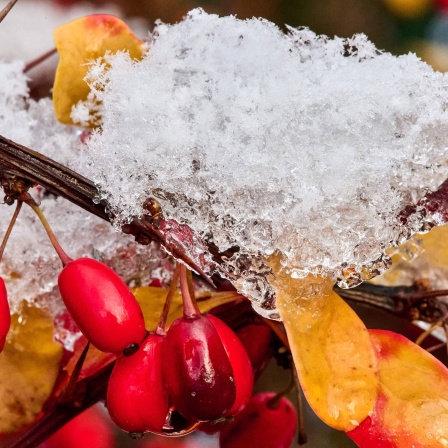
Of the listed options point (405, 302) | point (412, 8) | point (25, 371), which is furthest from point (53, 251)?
point (412, 8)

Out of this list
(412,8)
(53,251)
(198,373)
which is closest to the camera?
(198,373)

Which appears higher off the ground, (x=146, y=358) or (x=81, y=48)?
(x=81, y=48)

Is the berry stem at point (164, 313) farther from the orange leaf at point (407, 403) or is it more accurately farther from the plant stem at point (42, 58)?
the plant stem at point (42, 58)

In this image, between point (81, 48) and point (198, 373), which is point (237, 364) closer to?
point (198, 373)

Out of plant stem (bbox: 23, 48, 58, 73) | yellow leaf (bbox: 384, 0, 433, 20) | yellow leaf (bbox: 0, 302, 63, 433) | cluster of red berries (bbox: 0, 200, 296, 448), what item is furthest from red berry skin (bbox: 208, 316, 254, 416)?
yellow leaf (bbox: 384, 0, 433, 20)

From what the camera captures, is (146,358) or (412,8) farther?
(412,8)

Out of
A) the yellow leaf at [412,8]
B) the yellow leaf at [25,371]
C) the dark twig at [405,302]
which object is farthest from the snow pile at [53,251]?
the yellow leaf at [412,8]
